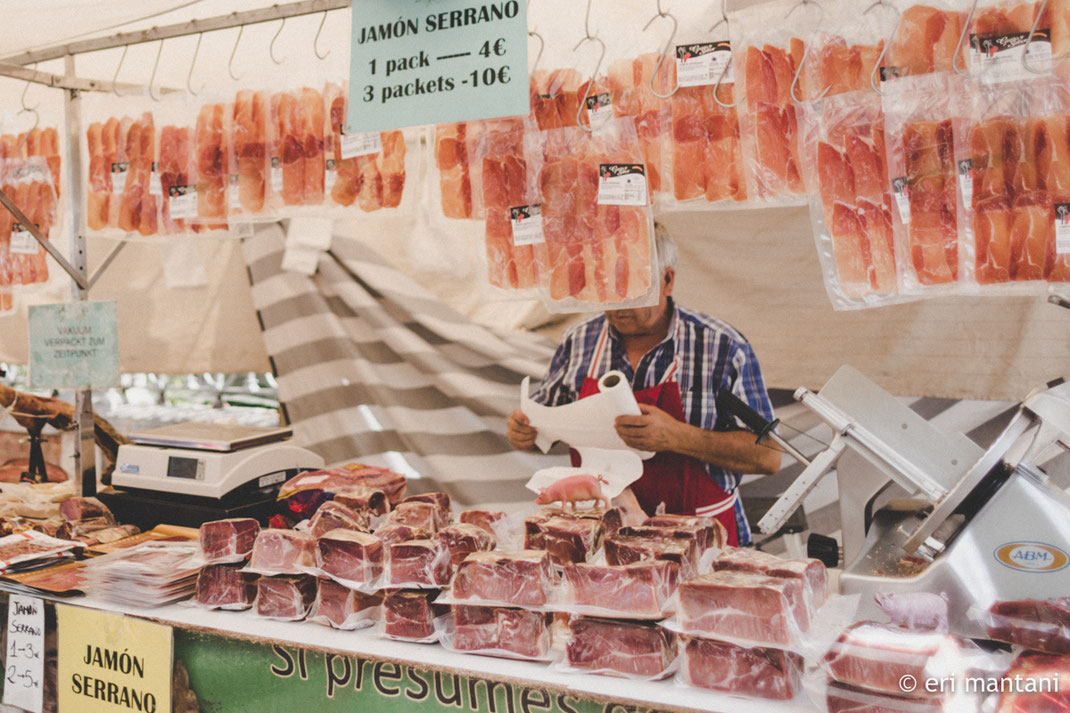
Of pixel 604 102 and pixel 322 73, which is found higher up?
pixel 322 73

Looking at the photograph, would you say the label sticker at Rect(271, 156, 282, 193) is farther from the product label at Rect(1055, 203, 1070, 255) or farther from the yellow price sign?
the product label at Rect(1055, 203, 1070, 255)

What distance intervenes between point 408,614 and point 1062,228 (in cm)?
158

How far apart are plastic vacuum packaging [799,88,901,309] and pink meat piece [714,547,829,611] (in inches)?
25.5

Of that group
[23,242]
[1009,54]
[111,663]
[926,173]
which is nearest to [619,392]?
[926,173]

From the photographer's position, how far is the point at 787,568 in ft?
5.18

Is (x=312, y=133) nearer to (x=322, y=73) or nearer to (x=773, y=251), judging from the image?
(x=322, y=73)

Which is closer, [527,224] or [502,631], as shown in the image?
[502,631]

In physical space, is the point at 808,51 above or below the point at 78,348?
above

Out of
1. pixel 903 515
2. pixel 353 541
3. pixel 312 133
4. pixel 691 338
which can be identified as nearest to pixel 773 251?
pixel 691 338

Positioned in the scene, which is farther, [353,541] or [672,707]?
[353,541]

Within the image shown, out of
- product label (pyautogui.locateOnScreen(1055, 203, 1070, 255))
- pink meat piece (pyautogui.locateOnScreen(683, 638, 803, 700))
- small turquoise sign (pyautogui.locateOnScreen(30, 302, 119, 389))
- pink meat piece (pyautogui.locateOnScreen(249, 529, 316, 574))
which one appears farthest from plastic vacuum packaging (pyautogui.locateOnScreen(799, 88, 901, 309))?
small turquoise sign (pyautogui.locateOnScreen(30, 302, 119, 389))

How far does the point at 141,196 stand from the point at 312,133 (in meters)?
0.73

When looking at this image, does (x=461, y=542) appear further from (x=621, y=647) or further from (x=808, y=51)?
(x=808, y=51)

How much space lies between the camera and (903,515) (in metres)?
2.30
